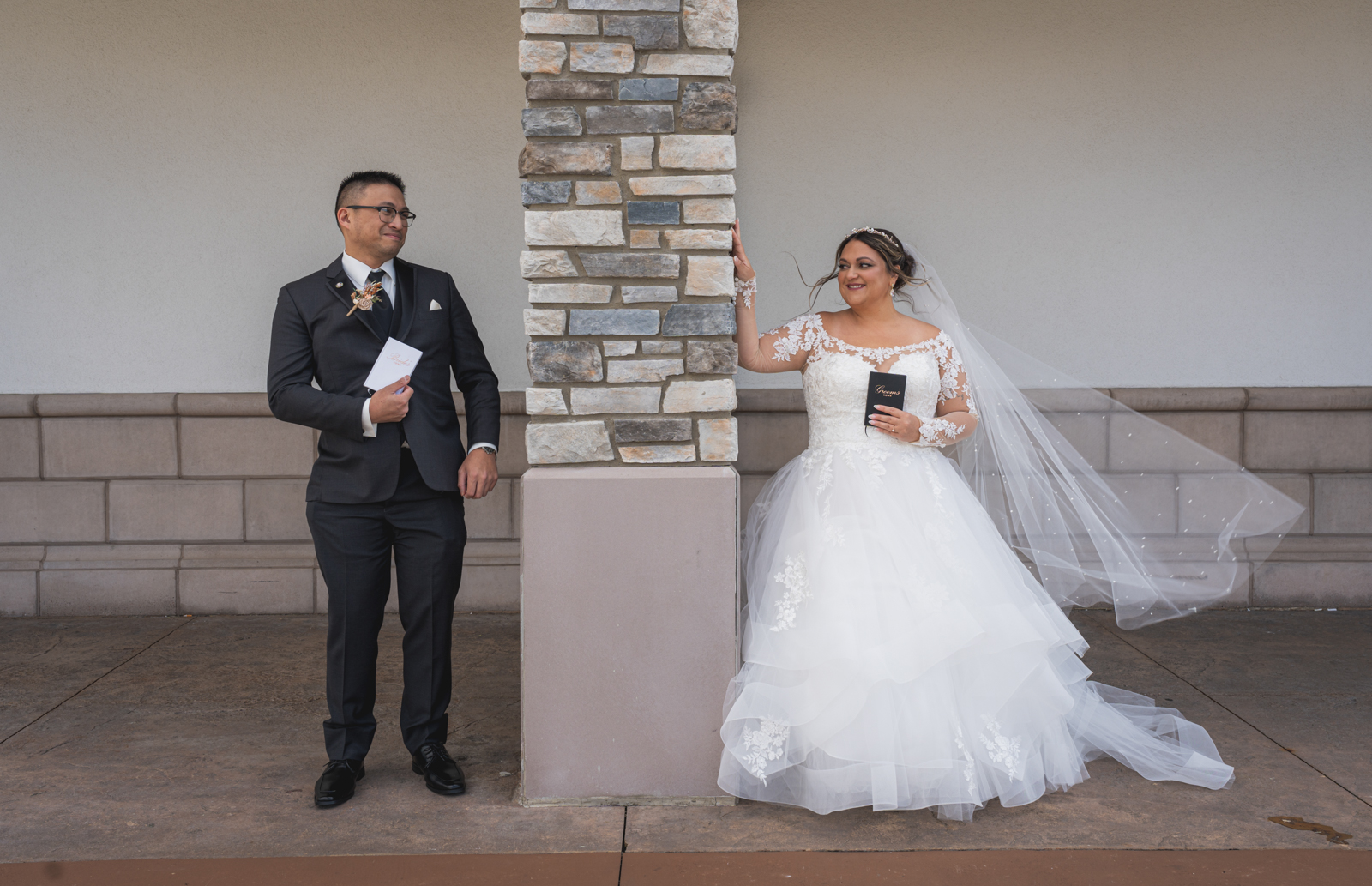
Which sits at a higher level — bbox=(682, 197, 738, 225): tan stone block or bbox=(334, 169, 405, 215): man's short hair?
bbox=(334, 169, 405, 215): man's short hair

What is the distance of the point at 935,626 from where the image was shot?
10.5 ft

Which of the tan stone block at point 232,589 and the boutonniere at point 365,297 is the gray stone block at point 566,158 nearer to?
the boutonniere at point 365,297

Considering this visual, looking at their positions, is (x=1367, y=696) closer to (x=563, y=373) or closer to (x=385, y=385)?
(x=563, y=373)

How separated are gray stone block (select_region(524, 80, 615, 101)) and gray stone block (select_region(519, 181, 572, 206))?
0.86 ft

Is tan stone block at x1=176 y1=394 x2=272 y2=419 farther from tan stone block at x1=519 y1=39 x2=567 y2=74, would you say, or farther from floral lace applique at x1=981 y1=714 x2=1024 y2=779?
floral lace applique at x1=981 y1=714 x2=1024 y2=779

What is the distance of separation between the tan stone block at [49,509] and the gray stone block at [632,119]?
14.0 feet

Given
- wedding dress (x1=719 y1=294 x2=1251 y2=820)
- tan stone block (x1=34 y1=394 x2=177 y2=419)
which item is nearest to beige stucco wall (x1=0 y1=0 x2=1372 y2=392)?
tan stone block (x1=34 y1=394 x2=177 y2=419)

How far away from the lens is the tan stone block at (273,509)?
19.0 ft

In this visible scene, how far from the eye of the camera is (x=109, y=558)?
5754 mm

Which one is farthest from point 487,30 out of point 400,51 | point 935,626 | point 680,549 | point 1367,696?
point 1367,696

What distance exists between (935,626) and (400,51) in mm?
4462

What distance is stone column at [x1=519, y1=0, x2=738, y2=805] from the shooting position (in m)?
3.18

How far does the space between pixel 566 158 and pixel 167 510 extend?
13.0 ft

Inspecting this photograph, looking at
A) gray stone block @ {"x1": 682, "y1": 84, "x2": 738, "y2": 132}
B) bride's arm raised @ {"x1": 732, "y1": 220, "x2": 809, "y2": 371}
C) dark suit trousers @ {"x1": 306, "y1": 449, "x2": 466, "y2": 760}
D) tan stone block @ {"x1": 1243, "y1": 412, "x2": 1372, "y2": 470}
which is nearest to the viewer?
gray stone block @ {"x1": 682, "y1": 84, "x2": 738, "y2": 132}
